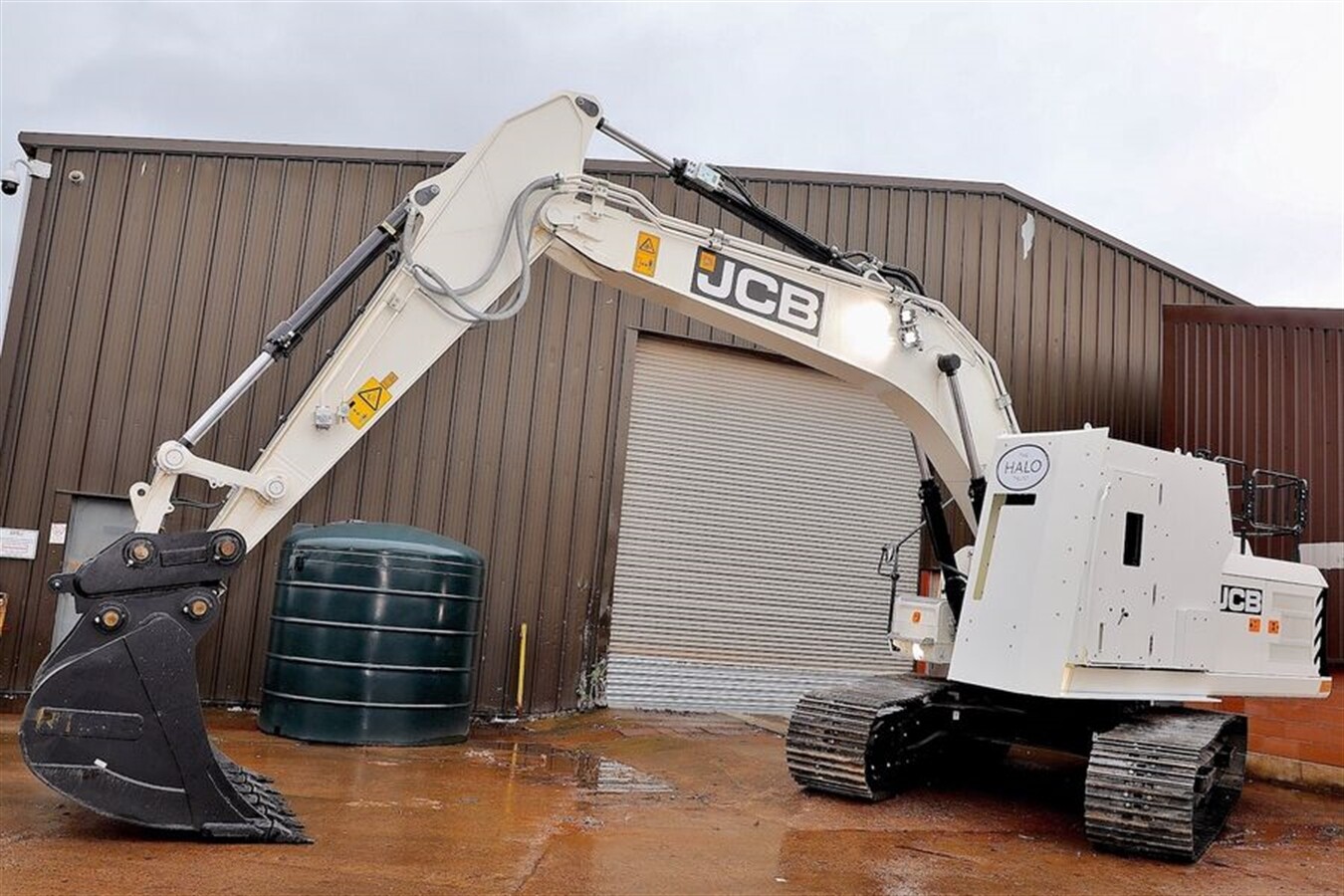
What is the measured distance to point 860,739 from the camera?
7.03 m

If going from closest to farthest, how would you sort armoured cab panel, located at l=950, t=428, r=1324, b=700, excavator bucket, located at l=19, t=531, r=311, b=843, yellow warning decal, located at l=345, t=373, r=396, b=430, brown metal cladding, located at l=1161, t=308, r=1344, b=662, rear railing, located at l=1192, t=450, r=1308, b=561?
excavator bucket, located at l=19, t=531, r=311, b=843
yellow warning decal, located at l=345, t=373, r=396, b=430
armoured cab panel, located at l=950, t=428, r=1324, b=700
rear railing, located at l=1192, t=450, r=1308, b=561
brown metal cladding, located at l=1161, t=308, r=1344, b=662

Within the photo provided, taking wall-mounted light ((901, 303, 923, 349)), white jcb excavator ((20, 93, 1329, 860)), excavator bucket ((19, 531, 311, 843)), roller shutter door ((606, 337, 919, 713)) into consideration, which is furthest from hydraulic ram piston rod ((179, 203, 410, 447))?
roller shutter door ((606, 337, 919, 713))

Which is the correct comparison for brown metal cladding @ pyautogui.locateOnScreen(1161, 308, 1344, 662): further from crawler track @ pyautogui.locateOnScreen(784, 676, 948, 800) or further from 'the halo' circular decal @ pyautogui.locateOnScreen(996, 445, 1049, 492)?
'the halo' circular decal @ pyautogui.locateOnScreen(996, 445, 1049, 492)

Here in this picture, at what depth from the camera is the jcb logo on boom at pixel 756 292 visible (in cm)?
679

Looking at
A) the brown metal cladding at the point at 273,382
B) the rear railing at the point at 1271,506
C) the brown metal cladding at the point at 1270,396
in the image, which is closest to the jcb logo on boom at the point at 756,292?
the rear railing at the point at 1271,506

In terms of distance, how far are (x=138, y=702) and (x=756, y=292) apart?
13.5ft

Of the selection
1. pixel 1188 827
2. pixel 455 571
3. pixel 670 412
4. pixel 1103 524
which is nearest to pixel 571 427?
pixel 670 412

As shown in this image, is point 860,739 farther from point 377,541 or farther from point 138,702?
point 138,702

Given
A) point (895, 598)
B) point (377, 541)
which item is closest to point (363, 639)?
point (377, 541)

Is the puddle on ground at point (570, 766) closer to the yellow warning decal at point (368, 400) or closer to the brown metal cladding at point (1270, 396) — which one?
the yellow warning decal at point (368, 400)

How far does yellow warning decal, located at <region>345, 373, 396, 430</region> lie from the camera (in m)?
5.92

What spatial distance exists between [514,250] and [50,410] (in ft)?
21.4

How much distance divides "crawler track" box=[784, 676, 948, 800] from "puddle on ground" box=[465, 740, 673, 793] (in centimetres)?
99

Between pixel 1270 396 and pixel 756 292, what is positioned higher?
pixel 1270 396
